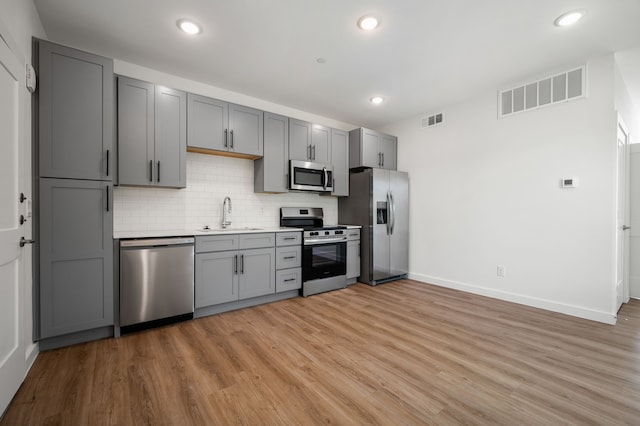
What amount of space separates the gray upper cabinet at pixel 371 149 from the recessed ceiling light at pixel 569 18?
263cm

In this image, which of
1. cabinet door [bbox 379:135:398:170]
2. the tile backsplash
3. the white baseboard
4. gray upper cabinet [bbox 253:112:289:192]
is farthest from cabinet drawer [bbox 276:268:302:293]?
cabinet door [bbox 379:135:398:170]

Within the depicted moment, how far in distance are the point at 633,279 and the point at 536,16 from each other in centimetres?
388

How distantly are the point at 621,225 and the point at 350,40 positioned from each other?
3830mm

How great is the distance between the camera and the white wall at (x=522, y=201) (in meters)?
3.03

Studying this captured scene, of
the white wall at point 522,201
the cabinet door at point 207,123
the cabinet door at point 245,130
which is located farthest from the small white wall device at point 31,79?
the white wall at point 522,201

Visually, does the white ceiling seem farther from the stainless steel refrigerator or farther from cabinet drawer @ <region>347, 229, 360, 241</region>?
cabinet drawer @ <region>347, 229, 360, 241</region>

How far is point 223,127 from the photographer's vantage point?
346 centimetres

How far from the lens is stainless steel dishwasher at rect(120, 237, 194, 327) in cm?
264

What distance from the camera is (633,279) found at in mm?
3859

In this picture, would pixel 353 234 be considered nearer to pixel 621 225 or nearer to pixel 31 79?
pixel 621 225

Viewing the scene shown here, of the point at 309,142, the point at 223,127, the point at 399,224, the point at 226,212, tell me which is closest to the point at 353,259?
the point at 399,224

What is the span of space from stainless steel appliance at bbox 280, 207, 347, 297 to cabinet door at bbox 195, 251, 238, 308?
1006 millimetres

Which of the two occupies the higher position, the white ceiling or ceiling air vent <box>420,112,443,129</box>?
the white ceiling

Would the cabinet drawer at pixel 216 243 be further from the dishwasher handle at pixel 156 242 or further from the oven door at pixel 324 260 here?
the oven door at pixel 324 260
